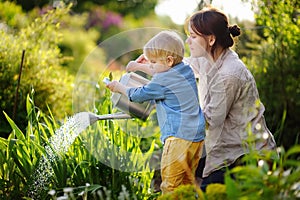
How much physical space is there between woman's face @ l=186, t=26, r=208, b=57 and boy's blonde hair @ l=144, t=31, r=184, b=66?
17 cm

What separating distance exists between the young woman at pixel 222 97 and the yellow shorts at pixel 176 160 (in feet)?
0.60

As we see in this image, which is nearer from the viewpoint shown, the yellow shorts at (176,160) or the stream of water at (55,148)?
the yellow shorts at (176,160)

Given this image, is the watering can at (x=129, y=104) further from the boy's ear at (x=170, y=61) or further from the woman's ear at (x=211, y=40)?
the woman's ear at (x=211, y=40)

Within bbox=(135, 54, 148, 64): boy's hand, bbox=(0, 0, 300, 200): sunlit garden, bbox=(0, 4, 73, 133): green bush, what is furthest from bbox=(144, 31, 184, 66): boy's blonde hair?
bbox=(0, 4, 73, 133): green bush

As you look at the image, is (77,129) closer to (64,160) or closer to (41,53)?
(64,160)

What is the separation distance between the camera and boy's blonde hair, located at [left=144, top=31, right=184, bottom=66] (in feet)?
9.88

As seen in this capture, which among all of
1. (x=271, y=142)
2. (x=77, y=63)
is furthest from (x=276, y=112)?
(x=77, y=63)

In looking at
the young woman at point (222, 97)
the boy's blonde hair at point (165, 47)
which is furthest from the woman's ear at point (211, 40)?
the boy's blonde hair at point (165, 47)

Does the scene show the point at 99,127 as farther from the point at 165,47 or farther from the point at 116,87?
the point at 165,47

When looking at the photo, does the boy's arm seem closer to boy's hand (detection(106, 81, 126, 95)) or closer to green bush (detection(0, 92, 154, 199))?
boy's hand (detection(106, 81, 126, 95))

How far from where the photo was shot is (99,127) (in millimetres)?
3455

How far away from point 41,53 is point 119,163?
1758mm

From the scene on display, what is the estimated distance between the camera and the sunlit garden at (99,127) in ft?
7.80

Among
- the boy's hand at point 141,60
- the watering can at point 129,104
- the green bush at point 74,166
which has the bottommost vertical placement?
the green bush at point 74,166
